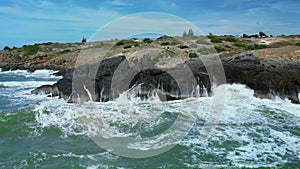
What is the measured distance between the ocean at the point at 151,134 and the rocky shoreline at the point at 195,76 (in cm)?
124

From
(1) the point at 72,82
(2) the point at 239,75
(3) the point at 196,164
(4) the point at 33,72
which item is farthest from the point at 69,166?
(4) the point at 33,72

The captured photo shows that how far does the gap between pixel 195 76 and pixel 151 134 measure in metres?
8.17

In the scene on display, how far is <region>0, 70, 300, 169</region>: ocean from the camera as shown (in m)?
7.81

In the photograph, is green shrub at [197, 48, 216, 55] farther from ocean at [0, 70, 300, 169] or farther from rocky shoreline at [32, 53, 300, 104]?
ocean at [0, 70, 300, 169]

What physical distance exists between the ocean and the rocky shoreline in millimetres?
1235

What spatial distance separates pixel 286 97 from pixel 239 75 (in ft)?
9.91

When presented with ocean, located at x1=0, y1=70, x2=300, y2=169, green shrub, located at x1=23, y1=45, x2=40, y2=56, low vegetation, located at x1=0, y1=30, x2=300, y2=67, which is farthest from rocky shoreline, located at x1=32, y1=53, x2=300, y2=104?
green shrub, located at x1=23, y1=45, x2=40, y2=56

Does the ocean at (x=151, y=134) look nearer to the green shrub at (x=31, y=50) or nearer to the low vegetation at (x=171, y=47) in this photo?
the low vegetation at (x=171, y=47)

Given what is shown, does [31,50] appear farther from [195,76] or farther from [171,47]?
[195,76]

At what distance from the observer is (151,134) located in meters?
10.3

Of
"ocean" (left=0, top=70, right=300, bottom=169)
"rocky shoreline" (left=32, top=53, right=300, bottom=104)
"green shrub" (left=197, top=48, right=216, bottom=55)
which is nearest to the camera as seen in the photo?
"ocean" (left=0, top=70, right=300, bottom=169)

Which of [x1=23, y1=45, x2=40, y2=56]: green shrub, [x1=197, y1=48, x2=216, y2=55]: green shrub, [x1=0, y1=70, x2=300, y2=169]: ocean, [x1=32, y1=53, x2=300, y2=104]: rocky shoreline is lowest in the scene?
[x1=0, y1=70, x2=300, y2=169]: ocean

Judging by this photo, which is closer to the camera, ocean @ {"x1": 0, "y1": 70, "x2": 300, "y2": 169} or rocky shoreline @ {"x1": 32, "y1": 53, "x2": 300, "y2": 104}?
ocean @ {"x1": 0, "y1": 70, "x2": 300, "y2": 169}

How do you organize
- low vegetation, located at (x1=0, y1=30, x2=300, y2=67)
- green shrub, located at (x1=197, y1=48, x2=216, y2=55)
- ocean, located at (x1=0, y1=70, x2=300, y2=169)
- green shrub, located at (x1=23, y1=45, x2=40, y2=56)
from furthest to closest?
green shrub, located at (x1=23, y1=45, x2=40, y2=56), low vegetation, located at (x1=0, y1=30, x2=300, y2=67), green shrub, located at (x1=197, y1=48, x2=216, y2=55), ocean, located at (x1=0, y1=70, x2=300, y2=169)
